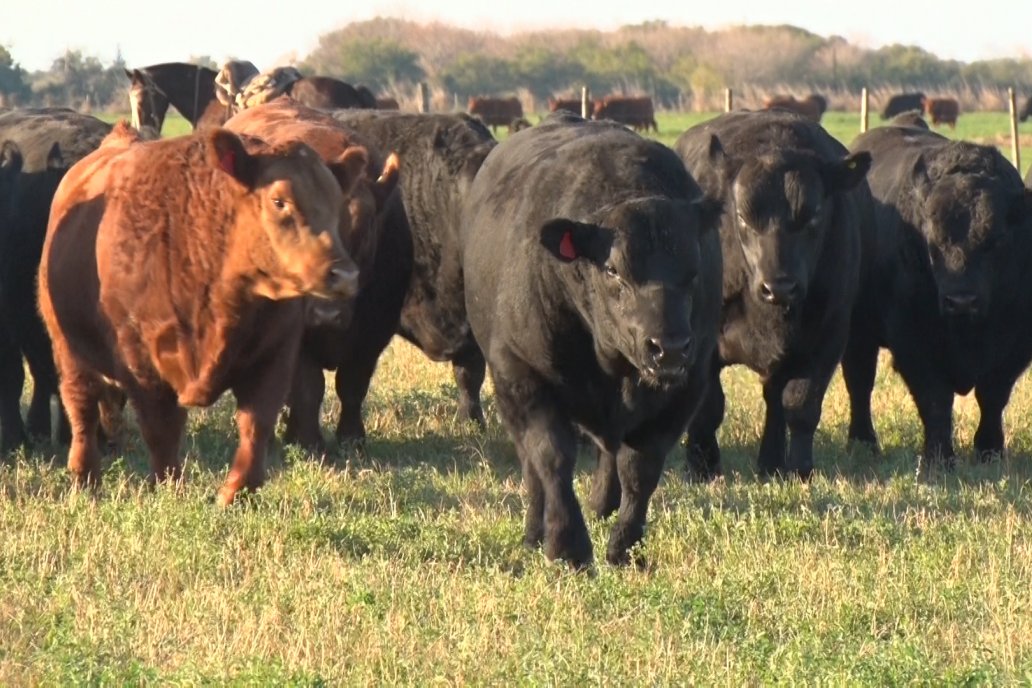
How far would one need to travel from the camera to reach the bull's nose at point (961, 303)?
10258 mm

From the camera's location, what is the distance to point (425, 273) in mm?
11406

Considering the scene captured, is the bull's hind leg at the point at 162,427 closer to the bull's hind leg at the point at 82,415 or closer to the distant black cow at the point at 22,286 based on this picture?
the bull's hind leg at the point at 82,415

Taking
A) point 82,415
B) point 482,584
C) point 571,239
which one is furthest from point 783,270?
point 82,415

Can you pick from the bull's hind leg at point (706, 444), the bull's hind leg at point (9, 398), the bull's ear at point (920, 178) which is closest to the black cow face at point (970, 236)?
the bull's ear at point (920, 178)

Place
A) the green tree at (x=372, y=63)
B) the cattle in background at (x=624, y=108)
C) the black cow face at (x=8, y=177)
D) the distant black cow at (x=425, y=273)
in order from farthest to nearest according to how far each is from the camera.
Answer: the green tree at (x=372, y=63) → the cattle in background at (x=624, y=108) → the distant black cow at (x=425, y=273) → the black cow face at (x=8, y=177)

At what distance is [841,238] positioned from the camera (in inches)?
395

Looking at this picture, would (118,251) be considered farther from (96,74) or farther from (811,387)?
(96,74)

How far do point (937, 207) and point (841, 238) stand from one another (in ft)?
2.61

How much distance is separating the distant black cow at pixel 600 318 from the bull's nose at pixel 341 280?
648 mm

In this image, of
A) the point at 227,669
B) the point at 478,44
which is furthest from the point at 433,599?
the point at 478,44

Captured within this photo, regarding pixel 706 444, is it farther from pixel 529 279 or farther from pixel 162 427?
pixel 162 427

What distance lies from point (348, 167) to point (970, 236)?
380 centimetres

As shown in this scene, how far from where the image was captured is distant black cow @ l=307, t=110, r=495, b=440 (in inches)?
423

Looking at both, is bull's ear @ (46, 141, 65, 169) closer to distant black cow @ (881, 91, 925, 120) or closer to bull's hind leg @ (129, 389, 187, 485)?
bull's hind leg @ (129, 389, 187, 485)
